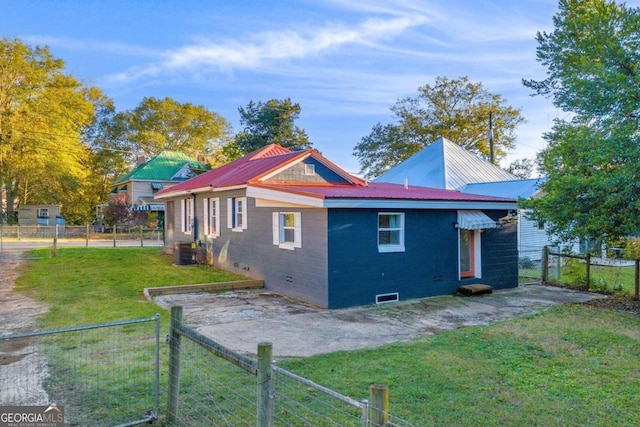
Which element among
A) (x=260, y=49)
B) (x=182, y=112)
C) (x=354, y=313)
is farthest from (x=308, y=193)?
(x=182, y=112)

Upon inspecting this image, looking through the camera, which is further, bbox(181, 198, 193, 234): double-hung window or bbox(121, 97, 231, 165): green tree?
bbox(121, 97, 231, 165): green tree

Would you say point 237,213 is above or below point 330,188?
below

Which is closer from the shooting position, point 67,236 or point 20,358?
point 20,358

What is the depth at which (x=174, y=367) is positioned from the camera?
154 inches

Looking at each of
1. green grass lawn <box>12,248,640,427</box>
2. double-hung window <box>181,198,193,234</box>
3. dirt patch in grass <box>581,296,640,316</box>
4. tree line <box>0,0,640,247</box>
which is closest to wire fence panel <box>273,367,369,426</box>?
green grass lawn <box>12,248,640,427</box>

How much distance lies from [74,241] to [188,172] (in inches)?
528

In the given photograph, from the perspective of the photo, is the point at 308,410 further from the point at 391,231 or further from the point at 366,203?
the point at 391,231

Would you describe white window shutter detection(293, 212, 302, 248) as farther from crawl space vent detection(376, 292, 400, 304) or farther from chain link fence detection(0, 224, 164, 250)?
chain link fence detection(0, 224, 164, 250)

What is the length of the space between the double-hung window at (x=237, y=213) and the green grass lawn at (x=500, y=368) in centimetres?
439

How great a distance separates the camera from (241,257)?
13430 mm

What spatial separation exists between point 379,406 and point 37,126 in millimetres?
36358

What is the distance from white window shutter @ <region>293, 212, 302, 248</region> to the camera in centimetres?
1031

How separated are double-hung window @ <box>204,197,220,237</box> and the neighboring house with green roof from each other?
19.1 meters

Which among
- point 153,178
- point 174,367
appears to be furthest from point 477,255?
point 153,178
